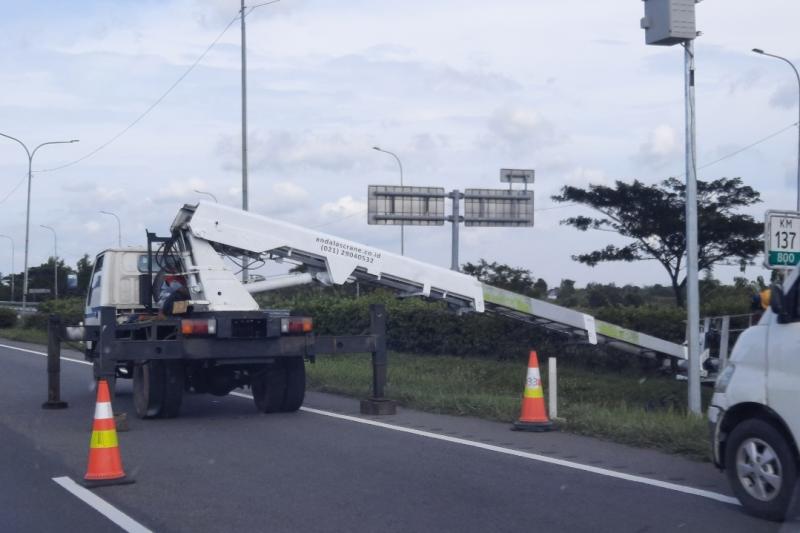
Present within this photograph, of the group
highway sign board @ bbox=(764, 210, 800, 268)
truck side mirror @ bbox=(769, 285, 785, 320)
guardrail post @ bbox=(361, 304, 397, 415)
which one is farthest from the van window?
truck side mirror @ bbox=(769, 285, 785, 320)

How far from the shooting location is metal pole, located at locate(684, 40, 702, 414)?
47.9ft

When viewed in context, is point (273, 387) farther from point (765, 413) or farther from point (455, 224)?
point (455, 224)

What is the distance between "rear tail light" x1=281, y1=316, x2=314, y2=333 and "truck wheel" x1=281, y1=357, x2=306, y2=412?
2.28 ft

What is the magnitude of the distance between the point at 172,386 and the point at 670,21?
8.56m

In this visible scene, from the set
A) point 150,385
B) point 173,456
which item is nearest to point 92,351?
point 150,385

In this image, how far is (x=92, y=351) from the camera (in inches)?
641

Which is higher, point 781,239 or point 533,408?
point 781,239

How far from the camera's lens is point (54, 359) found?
51.5 feet

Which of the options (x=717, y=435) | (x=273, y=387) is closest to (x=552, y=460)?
(x=717, y=435)

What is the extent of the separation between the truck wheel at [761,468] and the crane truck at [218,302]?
705 centimetres

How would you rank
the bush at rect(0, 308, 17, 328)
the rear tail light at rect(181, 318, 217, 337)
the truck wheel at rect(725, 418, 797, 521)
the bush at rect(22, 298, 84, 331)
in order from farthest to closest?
the bush at rect(0, 308, 17, 328) < the bush at rect(22, 298, 84, 331) < the rear tail light at rect(181, 318, 217, 337) < the truck wheel at rect(725, 418, 797, 521)

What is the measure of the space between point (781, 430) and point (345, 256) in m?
8.67

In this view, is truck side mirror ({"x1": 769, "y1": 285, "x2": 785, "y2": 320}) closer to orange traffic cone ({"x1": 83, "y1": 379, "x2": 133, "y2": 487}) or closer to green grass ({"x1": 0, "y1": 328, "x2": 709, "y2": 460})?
green grass ({"x1": 0, "y1": 328, "x2": 709, "y2": 460})

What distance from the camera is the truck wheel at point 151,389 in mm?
13938
